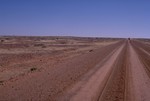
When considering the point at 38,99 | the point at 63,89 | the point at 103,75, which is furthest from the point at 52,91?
the point at 103,75

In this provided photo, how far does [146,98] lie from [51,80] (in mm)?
6015

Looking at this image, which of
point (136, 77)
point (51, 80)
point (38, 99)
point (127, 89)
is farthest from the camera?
point (136, 77)

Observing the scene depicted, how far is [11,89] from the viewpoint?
526 inches

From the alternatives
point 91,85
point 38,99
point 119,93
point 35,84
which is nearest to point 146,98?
point 119,93

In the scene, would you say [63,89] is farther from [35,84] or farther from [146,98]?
[146,98]

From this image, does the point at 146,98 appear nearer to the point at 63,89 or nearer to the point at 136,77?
the point at 63,89

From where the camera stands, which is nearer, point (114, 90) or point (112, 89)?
point (114, 90)

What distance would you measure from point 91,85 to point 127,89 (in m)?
1.87

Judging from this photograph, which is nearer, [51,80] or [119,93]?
[119,93]

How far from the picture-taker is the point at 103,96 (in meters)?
12.1

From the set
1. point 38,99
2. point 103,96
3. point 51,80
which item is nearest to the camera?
point 38,99

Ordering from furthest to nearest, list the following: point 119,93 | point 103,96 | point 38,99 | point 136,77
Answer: point 136,77 < point 119,93 < point 103,96 < point 38,99

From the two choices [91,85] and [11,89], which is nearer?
[11,89]

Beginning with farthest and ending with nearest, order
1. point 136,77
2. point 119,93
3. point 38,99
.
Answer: point 136,77 < point 119,93 < point 38,99
